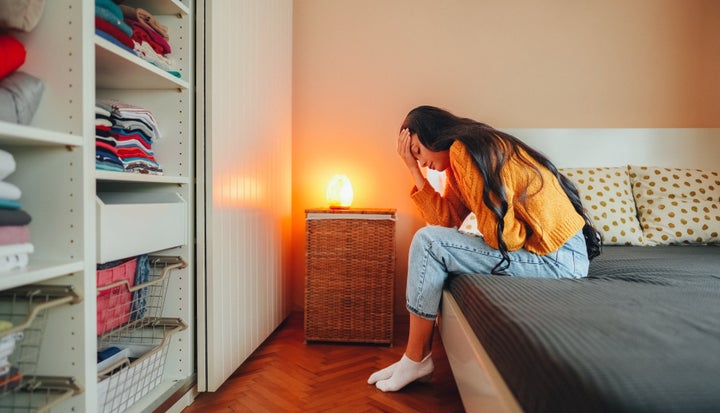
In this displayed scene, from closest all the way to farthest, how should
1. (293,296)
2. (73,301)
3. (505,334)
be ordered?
(505,334)
(73,301)
(293,296)


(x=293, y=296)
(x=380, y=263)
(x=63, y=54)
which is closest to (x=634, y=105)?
(x=380, y=263)

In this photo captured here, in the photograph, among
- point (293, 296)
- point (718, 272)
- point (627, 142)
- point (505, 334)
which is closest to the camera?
point (505, 334)

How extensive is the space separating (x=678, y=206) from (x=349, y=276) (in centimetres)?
149

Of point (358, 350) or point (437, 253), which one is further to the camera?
point (358, 350)

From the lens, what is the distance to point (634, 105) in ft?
7.23

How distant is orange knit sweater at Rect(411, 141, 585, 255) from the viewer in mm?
1165

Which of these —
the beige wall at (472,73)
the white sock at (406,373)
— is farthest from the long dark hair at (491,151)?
the beige wall at (472,73)

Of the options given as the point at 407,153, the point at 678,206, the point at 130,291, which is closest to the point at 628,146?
the point at 678,206

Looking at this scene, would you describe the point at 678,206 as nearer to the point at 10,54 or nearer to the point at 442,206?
the point at 442,206

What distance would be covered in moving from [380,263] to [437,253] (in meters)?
0.60

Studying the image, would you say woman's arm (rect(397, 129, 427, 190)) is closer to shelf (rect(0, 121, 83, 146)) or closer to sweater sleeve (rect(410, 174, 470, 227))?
sweater sleeve (rect(410, 174, 470, 227))

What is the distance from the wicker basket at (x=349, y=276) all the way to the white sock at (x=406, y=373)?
0.45m

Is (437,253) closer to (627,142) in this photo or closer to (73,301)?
(73,301)

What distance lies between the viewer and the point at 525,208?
45.8 inches
